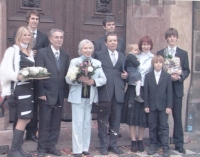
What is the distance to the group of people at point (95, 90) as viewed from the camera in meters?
5.98

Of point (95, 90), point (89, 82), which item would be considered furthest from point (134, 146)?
point (89, 82)

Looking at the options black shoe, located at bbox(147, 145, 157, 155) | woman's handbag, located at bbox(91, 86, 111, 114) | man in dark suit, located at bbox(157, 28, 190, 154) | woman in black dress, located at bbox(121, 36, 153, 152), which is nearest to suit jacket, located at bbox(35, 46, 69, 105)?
woman's handbag, located at bbox(91, 86, 111, 114)

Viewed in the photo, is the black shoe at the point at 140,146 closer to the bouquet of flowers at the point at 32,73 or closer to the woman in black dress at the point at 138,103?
the woman in black dress at the point at 138,103

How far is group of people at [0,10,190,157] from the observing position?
598 cm

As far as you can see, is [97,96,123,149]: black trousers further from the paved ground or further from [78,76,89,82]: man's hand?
[78,76,89,82]: man's hand

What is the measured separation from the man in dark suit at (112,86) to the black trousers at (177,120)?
37.7 inches

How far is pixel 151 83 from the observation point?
6.59 metres

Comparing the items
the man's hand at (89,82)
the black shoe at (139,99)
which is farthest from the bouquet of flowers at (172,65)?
the man's hand at (89,82)

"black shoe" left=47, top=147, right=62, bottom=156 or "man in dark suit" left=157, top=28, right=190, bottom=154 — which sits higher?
"man in dark suit" left=157, top=28, right=190, bottom=154

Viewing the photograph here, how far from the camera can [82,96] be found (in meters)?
6.24

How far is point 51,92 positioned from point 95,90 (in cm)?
68

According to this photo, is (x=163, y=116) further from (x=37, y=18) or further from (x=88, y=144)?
(x=37, y=18)

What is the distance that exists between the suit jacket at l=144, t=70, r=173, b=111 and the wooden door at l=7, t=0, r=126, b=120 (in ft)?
6.86

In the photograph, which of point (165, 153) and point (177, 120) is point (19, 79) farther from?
point (177, 120)
